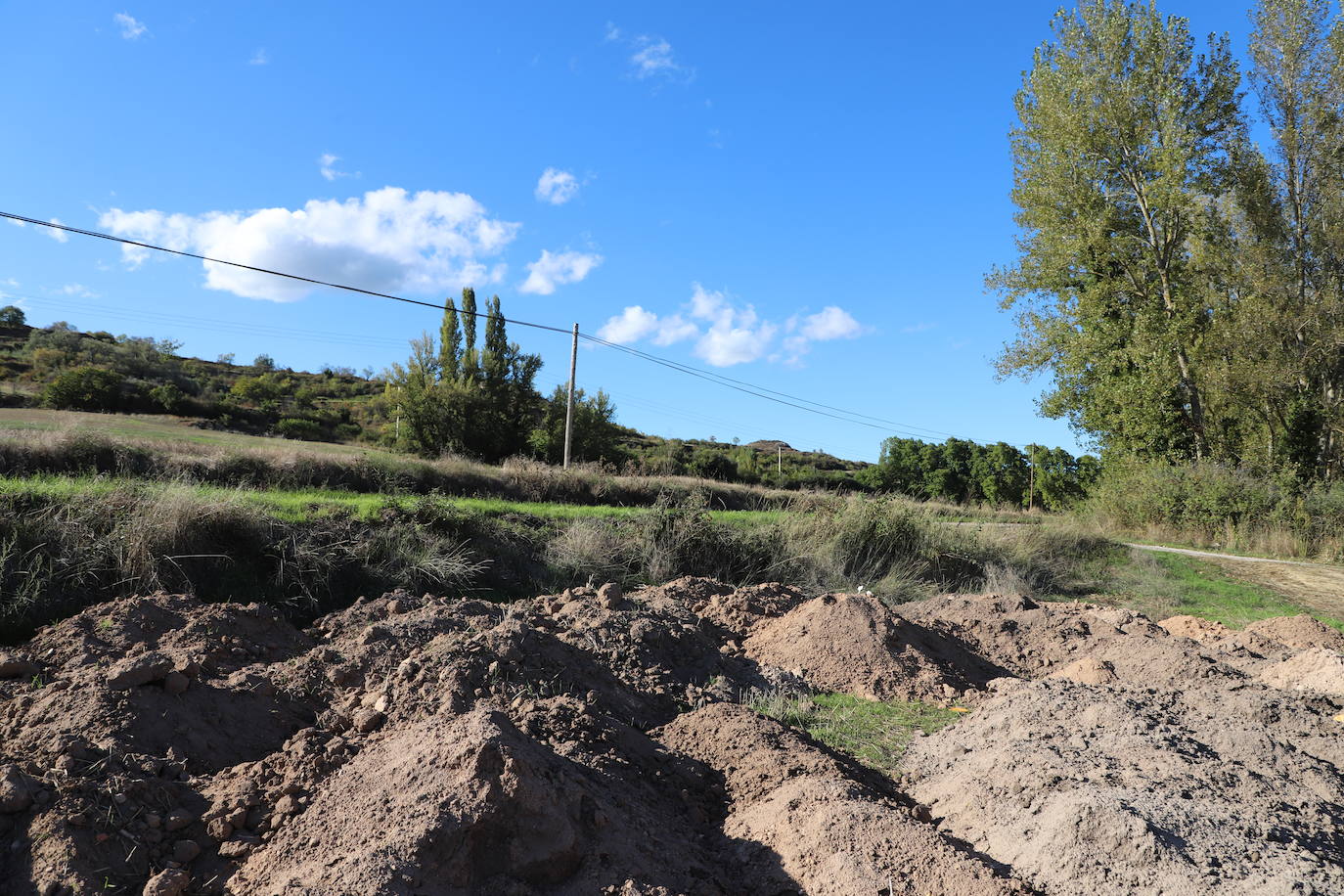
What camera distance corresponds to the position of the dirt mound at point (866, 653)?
22.7 ft

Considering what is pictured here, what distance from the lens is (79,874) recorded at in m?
3.30

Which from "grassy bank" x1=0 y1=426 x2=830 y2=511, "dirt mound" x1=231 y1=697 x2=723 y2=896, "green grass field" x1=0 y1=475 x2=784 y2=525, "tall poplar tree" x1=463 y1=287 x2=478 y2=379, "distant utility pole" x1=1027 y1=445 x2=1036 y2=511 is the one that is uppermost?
"tall poplar tree" x1=463 y1=287 x2=478 y2=379

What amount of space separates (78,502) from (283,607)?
232 centimetres

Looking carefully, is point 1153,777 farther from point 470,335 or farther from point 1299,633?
point 470,335

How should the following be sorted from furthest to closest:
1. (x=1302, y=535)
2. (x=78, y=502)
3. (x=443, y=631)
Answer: (x=1302, y=535) → (x=78, y=502) → (x=443, y=631)

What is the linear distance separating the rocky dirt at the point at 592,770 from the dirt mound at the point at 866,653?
4 centimetres

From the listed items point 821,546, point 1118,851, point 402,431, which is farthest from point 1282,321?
point 402,431

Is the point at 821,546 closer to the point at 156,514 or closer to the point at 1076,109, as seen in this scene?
the point at 156,514

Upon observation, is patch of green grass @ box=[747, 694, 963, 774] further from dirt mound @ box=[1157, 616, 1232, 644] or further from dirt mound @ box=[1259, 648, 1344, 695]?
dirt mound @ box=[1157, 616, 1232, 644]

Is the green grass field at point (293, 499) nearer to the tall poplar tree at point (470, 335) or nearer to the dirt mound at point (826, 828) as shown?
the dirt mound at point (826, 828)

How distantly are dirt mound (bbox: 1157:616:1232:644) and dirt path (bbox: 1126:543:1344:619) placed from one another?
4.37 m

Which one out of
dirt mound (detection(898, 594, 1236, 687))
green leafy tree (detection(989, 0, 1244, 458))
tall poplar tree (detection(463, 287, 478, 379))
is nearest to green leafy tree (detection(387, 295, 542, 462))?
tall poplar tree (detection(463, 287, 478, 379))

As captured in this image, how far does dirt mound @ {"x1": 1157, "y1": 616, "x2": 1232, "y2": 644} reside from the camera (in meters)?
9.55

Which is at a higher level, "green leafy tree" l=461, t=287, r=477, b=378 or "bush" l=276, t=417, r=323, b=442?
"green leafy tree" l=461, t=287, r=477, b=378
